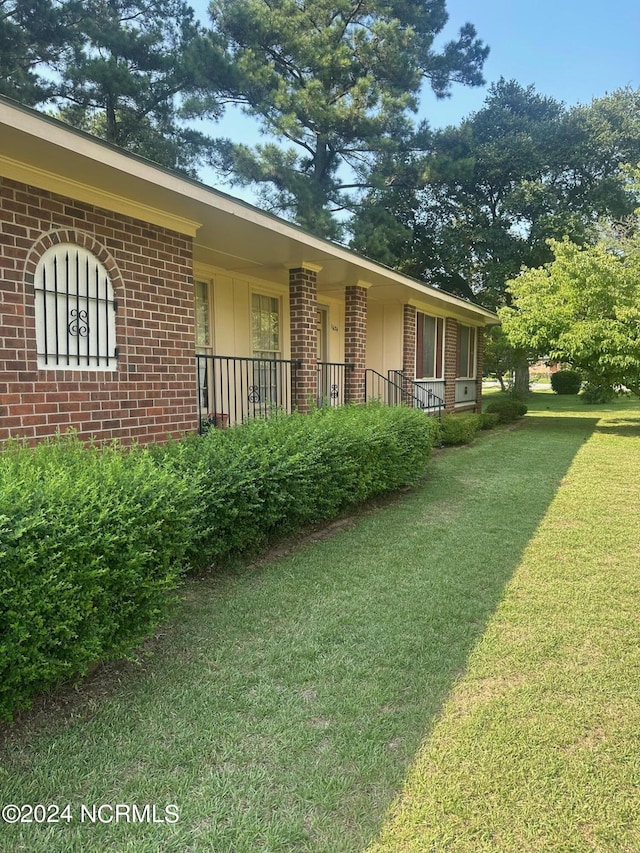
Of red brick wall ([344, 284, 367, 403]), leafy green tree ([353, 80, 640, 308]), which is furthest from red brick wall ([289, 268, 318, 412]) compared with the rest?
leafy green tree ([353, 80, 640, 308])

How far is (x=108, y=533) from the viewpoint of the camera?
239 cm

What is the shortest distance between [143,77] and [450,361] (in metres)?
12.2

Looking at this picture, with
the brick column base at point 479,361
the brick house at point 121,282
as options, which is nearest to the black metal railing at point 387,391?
the brick house at point 121,282

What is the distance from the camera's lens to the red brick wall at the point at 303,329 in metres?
7.88

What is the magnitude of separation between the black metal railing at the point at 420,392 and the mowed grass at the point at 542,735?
7584mm

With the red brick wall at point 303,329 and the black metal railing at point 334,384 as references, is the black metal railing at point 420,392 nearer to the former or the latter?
the black metal railing at point 334,384

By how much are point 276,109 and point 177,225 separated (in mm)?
16988

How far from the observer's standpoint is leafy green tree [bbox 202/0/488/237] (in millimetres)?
19141

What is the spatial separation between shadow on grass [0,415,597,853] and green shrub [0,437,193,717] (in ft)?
0.99

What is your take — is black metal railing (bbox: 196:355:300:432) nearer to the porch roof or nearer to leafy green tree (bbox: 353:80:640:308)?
the porch roof

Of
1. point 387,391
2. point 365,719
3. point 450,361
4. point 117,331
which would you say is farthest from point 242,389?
point 450,361

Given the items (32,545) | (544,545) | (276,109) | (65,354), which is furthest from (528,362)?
(32,545)

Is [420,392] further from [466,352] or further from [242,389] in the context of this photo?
[242,389]

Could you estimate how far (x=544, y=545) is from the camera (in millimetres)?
4887
